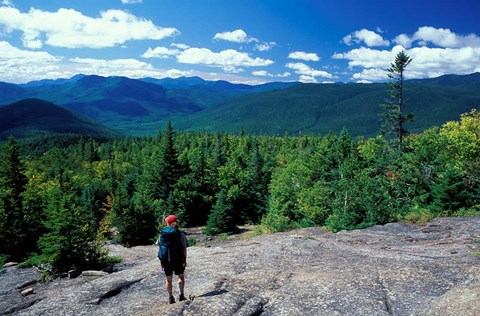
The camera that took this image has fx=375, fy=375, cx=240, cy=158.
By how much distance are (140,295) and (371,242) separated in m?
14.5

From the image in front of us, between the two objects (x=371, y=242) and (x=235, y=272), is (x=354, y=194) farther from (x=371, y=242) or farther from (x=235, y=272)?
(x=235, y=272)

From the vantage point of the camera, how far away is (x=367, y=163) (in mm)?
54594

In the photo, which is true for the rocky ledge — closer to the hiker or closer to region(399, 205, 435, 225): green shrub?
the hiker

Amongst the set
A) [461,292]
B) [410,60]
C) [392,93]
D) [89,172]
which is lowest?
[89,172]

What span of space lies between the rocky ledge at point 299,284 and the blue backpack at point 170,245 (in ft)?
5.46

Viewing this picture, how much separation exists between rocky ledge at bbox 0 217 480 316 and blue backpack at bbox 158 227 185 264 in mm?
1664

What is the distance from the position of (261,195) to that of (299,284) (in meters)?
67.0

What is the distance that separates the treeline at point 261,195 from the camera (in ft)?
94.8

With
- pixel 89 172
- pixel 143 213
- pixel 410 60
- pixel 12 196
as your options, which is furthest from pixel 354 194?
pixel 89 172

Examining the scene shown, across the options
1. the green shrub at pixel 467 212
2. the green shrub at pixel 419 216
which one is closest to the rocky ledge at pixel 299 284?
the green shrub at pixel 419 216

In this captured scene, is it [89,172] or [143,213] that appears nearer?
[143,213]

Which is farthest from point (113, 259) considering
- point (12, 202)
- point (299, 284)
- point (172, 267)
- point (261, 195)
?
point (261, 195)

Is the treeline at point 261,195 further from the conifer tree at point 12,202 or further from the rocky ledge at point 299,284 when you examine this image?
the rocky ledge at point 299,284

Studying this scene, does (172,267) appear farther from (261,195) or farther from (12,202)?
(261,195)
